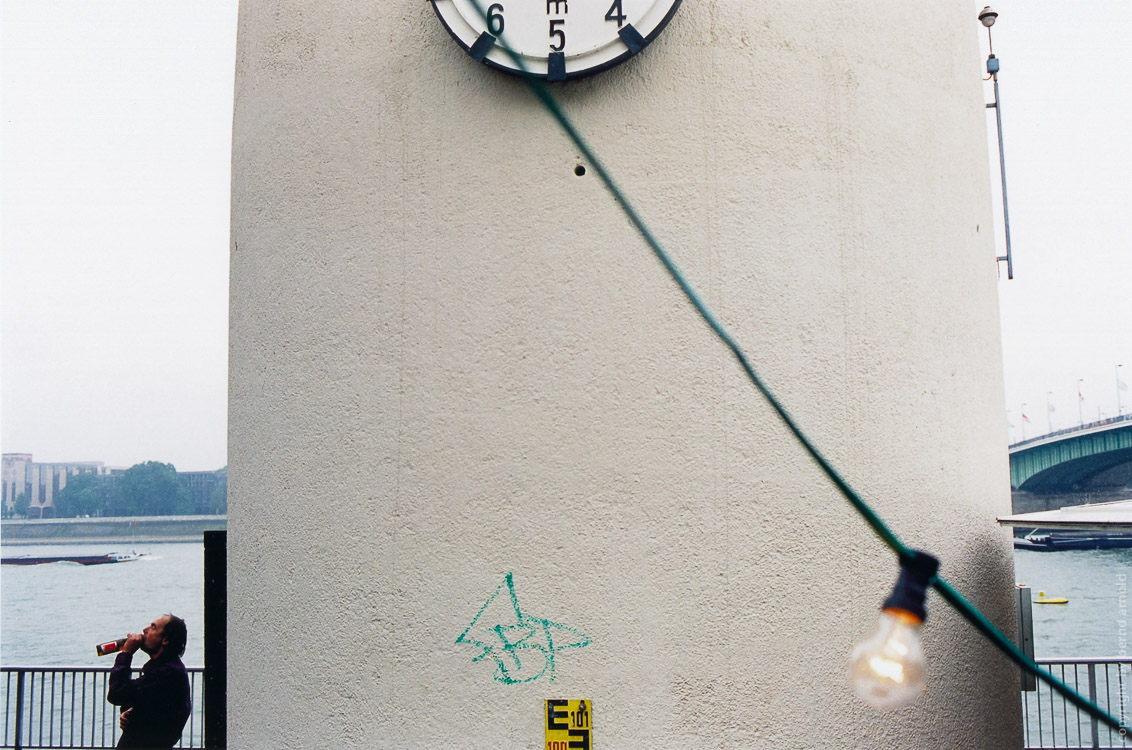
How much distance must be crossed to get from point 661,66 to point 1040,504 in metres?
38.8

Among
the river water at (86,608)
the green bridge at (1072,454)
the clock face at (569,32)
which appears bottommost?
the river water at (86,608)

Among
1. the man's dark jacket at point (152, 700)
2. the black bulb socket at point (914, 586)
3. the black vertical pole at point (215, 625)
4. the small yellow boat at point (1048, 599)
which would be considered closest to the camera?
the black bulb socket at point (914, 586)

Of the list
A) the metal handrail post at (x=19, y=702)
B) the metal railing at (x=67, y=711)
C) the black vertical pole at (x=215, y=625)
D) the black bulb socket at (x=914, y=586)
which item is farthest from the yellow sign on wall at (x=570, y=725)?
the metal handrail post at (x=19, y=702)

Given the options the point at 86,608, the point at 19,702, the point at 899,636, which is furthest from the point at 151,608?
the point at 899,636

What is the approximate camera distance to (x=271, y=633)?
4.16 m

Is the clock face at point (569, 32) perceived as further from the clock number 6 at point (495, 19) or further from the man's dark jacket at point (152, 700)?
the man's dark jacket at point (152, 700)

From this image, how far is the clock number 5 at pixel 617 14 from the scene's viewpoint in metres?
3.83

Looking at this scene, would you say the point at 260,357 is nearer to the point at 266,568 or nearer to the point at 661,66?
the point at 266,568

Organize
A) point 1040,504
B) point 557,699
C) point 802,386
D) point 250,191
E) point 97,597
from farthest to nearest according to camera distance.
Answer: point 97,597, point 1040,504, point 250,191, point 802,386, point 557,699

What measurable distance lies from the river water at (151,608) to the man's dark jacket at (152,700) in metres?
10.5

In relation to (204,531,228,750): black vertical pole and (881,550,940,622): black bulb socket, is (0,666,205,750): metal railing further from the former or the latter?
(881,550,940,622): black bulb socket

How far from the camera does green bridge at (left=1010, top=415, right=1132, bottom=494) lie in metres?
23.3

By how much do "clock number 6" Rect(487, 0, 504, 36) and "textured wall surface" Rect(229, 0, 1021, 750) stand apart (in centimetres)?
22

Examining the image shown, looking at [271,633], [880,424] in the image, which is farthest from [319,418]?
[880,424]
